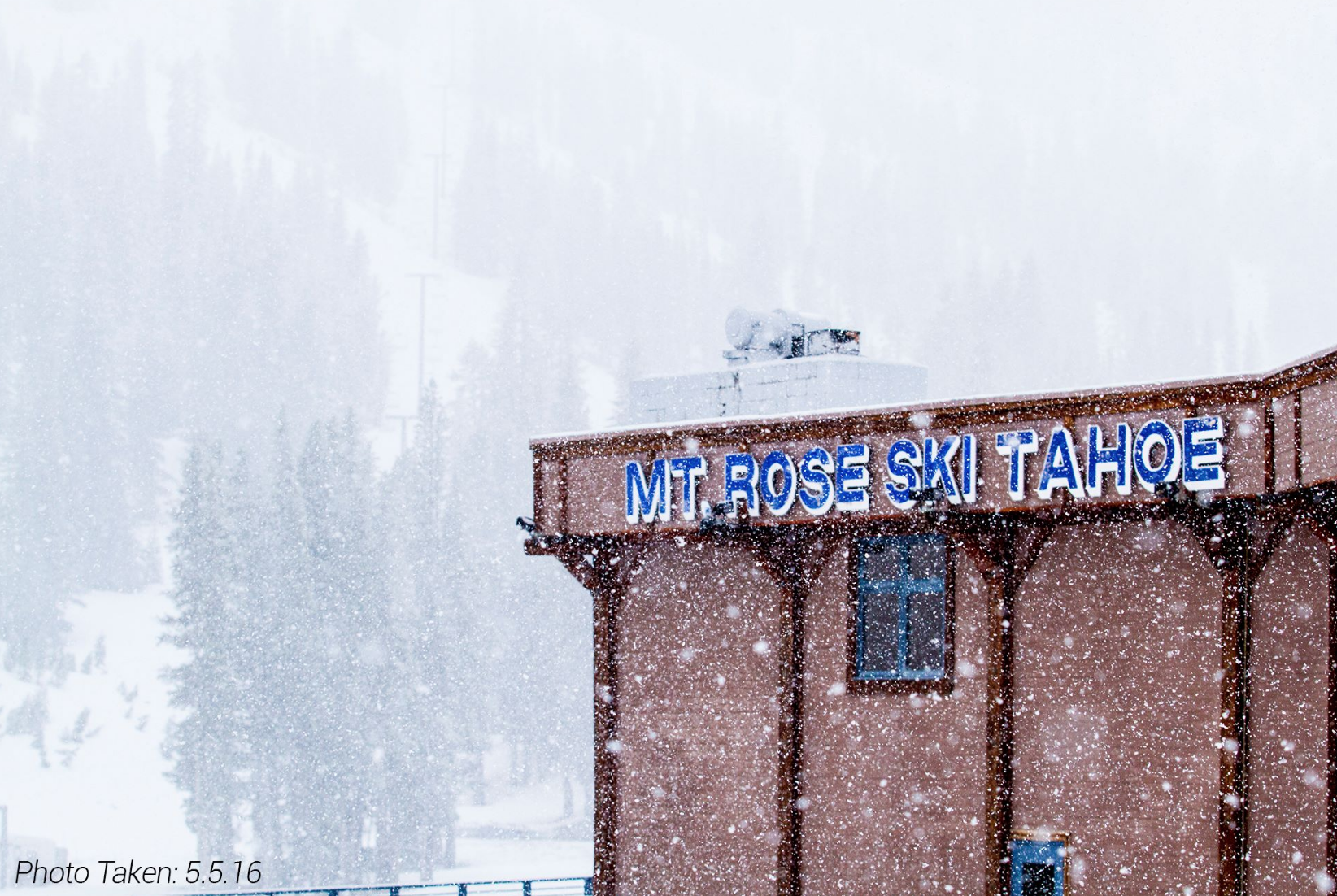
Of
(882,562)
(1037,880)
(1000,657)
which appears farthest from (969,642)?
(1037,880)

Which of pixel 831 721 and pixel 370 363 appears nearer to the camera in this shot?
pixel 831 721

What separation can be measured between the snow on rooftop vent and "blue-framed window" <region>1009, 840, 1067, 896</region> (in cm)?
718

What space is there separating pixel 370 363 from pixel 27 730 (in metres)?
89.2

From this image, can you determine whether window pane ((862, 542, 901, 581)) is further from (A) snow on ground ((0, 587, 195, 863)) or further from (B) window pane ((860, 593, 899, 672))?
(A) snow on ground ((0, 587, 195, 863))

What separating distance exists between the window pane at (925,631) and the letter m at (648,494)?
385 cm

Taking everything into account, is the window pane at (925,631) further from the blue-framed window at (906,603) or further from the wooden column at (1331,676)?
the wooden column at (1331,676)

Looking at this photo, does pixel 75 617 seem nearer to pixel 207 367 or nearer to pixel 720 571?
pixel 207 367

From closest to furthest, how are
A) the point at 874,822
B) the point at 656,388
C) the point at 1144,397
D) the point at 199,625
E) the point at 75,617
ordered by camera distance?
the point at 1144,397 → the point at 874,822 → the point at 656,388 → the point at 199,625 → the point at 75,617

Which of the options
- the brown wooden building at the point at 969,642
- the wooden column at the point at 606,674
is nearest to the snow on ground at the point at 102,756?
the wooden column at the point at 606,674

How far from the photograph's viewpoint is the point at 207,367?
166 meters

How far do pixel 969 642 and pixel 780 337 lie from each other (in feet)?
28.7

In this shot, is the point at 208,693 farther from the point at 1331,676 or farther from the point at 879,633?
the point at 1331,676

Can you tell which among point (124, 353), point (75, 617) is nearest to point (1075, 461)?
point (75, 617)

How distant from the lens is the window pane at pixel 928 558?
925 inches
